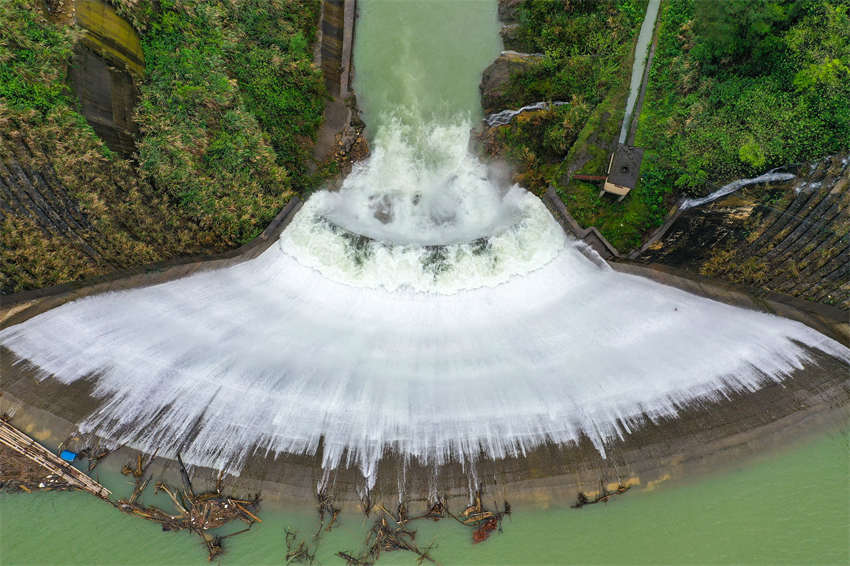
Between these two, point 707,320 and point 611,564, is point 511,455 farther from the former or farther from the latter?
point 707,320

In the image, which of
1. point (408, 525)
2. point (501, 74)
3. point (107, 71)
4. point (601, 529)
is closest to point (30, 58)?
point (107, 71)

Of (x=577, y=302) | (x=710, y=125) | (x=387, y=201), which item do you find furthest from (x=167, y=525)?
(x=710, y=125)

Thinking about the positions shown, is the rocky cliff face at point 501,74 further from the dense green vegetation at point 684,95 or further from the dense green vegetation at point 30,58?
the dense green vegetation at point 30,58

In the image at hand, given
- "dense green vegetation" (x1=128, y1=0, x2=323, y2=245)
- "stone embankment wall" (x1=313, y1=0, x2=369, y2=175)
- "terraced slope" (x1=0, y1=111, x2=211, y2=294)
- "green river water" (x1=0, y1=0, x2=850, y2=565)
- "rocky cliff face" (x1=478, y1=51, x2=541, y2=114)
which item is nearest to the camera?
"green river water" (x1=0, y1=0, x2=850, y2=565)

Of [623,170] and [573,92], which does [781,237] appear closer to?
[623,170]

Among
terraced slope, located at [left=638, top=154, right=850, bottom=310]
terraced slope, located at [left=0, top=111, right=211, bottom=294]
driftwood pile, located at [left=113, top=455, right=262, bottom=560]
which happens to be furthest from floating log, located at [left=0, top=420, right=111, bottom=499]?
terraced slope, located at [left=638, top=154, right=850, bottom=310]

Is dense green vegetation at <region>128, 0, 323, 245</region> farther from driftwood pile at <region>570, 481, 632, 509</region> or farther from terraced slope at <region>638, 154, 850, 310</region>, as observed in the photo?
terraced slope at <region>638, 154, 850, 310</region>

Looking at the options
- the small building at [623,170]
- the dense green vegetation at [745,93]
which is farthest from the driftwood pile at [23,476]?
the dense green vegetation at [745,93]

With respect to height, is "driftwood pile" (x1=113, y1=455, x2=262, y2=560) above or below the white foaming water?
below
